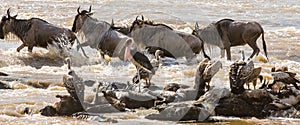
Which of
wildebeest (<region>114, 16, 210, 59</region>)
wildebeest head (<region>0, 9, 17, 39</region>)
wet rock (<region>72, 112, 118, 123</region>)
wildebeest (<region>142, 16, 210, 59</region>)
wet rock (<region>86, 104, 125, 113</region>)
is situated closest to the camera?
Answer: wet rock (<region>72, 112, 118, 123</region>)

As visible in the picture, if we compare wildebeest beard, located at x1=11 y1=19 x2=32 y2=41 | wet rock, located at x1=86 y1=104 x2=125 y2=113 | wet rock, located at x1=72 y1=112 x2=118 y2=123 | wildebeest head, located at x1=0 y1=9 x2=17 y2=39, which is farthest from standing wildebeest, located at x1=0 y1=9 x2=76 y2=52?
wet rock, located at x1=72 y1=112 x2=118 y2=123

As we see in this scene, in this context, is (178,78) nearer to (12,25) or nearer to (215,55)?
(215,55)

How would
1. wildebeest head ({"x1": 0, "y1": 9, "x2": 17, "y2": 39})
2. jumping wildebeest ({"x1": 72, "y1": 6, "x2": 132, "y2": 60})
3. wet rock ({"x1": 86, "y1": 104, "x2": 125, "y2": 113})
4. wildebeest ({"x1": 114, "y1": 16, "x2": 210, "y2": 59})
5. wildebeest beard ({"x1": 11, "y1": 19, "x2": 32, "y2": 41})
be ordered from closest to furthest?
wet rock ({"x1": 86, "y1": 104, "x2": 125, "y2": 113}) < jumping wildebeest ({"x1": 72, "y1": 6, "x2": 132, "y2": 60}) < wildebeest ({"x1": 114, "y1": 16, "x2": 210, "y2": 59}) < wildebeest beard ({"x1": 11, "y1": 19, "x2": 32, "y2": 41}) < wildebeest head ({"x1": 0, "y1": 9, "x2": 17, "y2": 39})

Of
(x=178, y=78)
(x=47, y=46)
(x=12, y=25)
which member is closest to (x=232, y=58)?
(x=178, y=78)

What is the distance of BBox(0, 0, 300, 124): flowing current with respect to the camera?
9289mm

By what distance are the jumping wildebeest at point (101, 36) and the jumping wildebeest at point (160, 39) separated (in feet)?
1.29

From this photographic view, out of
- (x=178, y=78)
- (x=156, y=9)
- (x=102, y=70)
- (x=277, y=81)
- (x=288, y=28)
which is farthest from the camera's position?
(x=156, y=9)

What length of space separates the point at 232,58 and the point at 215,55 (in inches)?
18.0

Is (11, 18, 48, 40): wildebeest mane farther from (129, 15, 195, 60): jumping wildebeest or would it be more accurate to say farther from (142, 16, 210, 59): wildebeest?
(142, 16, 210, 59): wildebeest

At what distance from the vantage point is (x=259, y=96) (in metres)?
8.74

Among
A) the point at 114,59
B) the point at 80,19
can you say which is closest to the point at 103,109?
the point at 114,59

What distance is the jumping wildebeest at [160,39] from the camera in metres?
15.2

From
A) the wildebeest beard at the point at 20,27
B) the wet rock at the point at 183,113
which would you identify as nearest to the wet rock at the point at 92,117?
the wet rock at the point at 183,113

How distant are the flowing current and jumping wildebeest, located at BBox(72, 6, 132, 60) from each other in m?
0.28
